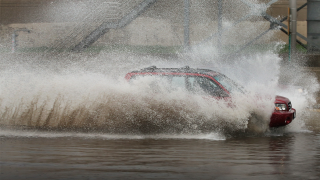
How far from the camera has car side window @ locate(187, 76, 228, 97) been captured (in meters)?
9.48

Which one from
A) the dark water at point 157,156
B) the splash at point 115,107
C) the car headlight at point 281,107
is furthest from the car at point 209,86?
the dark water at point 157,156

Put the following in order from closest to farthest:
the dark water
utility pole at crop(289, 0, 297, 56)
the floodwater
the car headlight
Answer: the dark water → the floodwater → the car headlight → utility pole at crop(289, 0, 297, 56)

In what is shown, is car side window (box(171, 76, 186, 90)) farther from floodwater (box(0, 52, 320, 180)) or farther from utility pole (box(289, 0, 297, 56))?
utility pole (box(289, 0, 297, 56))

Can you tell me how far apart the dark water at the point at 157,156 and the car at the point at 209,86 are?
1.45 feet

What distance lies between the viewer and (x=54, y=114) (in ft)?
32.7

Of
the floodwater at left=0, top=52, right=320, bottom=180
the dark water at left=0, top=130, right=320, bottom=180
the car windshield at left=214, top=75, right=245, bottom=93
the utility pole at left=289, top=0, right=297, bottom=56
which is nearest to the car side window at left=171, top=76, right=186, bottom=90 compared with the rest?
the floodwater at left=0, top=52, right=320, bottom=180

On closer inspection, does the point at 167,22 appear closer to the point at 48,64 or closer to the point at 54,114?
the point at 48,64

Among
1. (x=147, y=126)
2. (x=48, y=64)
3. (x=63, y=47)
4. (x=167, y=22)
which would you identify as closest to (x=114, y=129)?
(x=147, y=126)

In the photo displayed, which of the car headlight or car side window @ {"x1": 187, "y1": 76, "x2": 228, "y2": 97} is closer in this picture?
car side window @ {"x1": 187, "y1": 76, "x2": 228, "y2": 97}

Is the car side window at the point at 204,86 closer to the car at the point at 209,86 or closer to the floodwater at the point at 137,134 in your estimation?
the car at the point at 209,86

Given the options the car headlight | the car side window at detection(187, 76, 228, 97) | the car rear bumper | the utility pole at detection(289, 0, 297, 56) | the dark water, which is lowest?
the dark water

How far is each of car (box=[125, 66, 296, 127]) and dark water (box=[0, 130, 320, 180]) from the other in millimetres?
443

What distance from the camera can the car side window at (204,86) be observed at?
9.48 meters

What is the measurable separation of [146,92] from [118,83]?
829 millimetres
